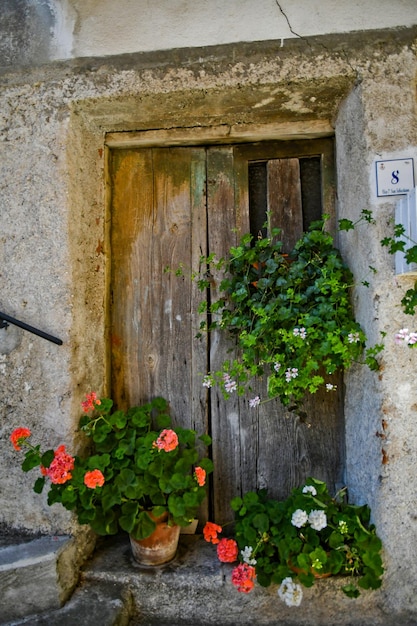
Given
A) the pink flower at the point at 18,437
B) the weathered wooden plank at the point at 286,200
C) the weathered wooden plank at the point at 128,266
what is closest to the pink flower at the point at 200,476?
the weathered wooden plank at the point at 128,266

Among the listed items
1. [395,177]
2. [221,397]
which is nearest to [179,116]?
[395,177]

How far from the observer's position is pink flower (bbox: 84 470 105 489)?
2.22 meters

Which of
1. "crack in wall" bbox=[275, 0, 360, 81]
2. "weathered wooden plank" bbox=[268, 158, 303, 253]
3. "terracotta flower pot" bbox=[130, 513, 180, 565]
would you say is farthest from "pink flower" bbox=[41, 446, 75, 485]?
"crack in wall" bbox=[275, 0, 360, 81]

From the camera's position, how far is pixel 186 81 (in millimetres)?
2432

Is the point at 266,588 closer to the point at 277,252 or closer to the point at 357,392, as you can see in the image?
the point at 357,392

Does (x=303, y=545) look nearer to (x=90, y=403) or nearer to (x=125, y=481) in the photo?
(x=125, y=481)

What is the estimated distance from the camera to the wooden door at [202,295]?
8.79 ft

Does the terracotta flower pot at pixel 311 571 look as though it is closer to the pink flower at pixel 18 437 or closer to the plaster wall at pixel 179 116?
the plaster wall at pixel 179 116

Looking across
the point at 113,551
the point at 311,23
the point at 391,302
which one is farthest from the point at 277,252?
the point at 113,551

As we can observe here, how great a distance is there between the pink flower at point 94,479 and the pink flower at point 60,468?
0.08m

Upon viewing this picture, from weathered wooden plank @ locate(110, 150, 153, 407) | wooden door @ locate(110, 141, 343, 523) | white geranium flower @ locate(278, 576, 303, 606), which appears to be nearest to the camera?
white geranium flower @ locate(278, 576, 303, 606)

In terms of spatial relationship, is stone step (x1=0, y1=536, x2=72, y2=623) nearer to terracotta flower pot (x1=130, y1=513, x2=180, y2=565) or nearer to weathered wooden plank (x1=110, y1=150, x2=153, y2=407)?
terracotta flower pot (x1=130, y1=513, x2=180, y2=565)

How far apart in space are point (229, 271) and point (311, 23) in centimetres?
115

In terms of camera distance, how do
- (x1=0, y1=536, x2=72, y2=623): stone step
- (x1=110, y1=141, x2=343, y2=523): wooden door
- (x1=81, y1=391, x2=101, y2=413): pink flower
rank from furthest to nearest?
(x1=110, y1=141, x2=343, y2=523): wooden door
(x1=81, y1=391, x2=101, y2=413): pink flower
(x1=0, y1=536, x2=72, y2=623): stone step
